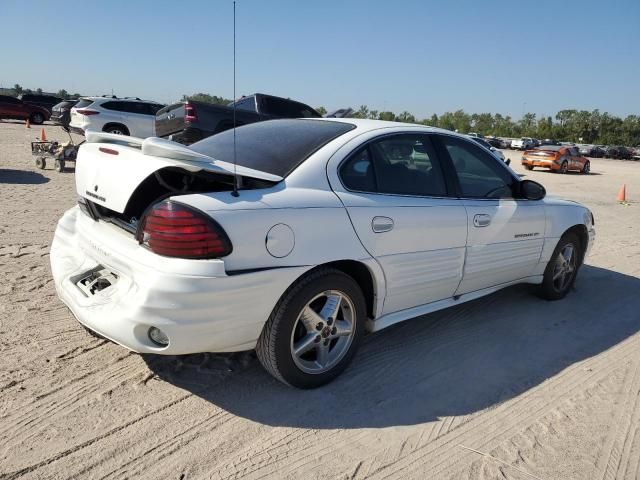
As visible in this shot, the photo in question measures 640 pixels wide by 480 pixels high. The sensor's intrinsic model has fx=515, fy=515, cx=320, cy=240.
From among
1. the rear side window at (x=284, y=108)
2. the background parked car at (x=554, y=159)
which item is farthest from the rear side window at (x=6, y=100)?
the background parked car at (x=554, y=159)

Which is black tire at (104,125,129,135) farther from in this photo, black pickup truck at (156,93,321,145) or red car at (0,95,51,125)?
red car at (0,95,51,125)

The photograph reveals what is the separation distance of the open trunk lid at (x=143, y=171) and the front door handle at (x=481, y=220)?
1629 millimetres

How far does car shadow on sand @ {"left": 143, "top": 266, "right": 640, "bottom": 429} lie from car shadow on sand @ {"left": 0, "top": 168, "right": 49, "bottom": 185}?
8.01 meters

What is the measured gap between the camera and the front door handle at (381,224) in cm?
310

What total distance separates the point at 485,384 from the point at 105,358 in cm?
242

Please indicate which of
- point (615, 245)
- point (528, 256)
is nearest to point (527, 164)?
point (615, 245)

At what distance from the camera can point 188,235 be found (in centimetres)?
248

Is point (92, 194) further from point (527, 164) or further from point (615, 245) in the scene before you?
point (527, 164)

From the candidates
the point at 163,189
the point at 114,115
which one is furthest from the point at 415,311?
the point at 114,115

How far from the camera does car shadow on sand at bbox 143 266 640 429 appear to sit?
2891mm

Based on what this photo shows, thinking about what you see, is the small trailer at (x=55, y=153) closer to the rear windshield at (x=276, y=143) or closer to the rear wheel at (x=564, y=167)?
the rear windshield at (x=276, y=143)

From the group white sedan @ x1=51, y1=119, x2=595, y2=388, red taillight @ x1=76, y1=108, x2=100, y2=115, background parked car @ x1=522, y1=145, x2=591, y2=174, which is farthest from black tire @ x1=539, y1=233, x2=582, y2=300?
background parked car @ x1=522, y1=145, x2=591, y2=174

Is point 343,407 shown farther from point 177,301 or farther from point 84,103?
point 84,103

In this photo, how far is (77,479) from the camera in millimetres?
2223
